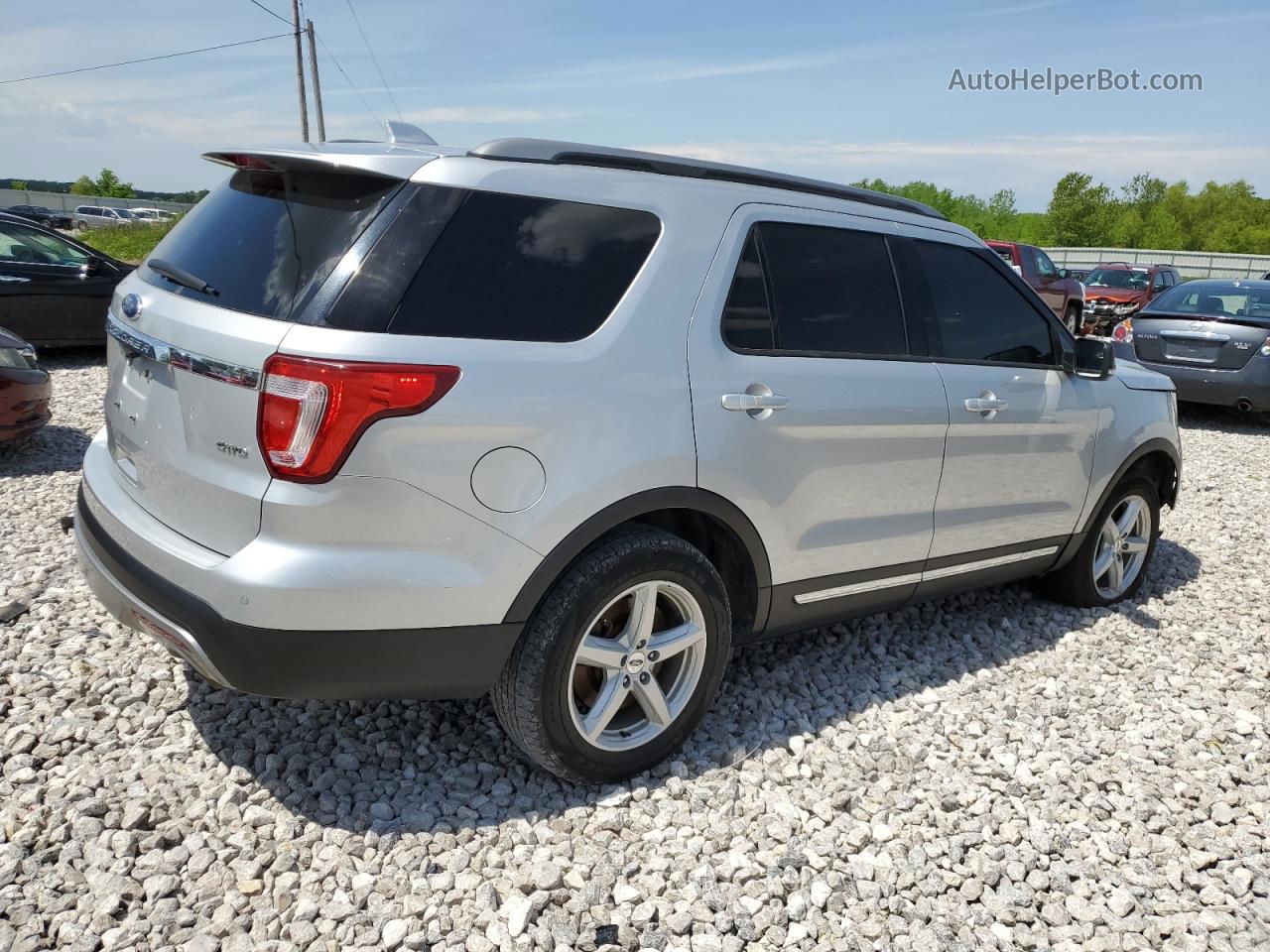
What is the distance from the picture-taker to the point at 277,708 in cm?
348

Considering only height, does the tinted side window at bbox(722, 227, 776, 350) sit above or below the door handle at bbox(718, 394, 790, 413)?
above

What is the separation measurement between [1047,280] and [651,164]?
18.4m

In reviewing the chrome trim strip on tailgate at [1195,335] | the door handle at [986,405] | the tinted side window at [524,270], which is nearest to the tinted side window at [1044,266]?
the chrome trim strip on tailgate at [1195,335]

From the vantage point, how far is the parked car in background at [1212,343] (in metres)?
→ 10.0

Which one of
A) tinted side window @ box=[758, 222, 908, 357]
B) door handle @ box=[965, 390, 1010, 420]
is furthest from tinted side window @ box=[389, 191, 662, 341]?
door handle @ box=[965, 390, 1010, 420]

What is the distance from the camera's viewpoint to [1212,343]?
33.6ft

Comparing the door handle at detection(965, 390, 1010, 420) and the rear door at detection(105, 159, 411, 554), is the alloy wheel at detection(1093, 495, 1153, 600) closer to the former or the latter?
the door handle at detection(965, 390, 1010, 420)

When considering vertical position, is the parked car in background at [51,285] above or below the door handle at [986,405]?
above

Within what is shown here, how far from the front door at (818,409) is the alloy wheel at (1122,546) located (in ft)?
5.35

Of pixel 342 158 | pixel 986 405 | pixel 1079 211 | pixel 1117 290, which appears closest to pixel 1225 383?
pixel 986 405

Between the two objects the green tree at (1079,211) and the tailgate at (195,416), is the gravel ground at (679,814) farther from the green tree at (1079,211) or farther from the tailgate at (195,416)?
the green tree at (1079,211)

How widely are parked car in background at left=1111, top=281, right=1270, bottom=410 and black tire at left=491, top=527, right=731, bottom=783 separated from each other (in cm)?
898

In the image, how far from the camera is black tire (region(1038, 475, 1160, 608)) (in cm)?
482

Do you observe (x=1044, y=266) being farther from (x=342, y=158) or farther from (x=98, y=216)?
(x=98, y=216)
